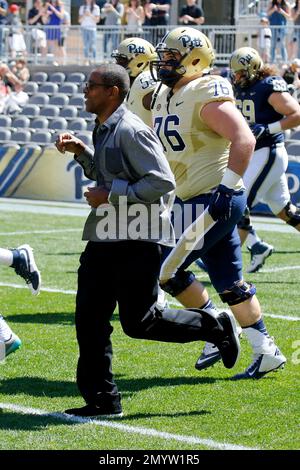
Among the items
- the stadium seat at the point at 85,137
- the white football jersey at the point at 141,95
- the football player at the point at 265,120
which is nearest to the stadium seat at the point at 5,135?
the stadium seat at the point at 85,137

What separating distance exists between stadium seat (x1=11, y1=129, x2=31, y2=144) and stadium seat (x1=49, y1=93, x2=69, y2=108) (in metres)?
1.58

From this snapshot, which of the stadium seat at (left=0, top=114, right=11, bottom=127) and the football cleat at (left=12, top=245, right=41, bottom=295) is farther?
the stadium seat at (left=0, top=114, right=11, bottom=127)

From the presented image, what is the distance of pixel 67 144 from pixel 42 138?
547 inches

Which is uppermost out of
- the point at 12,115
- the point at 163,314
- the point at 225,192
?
the point at 225,192

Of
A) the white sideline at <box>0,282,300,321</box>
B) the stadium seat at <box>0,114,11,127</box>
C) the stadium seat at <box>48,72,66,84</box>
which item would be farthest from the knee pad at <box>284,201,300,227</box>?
the stadium seat at <box>48,72,66,84</box>

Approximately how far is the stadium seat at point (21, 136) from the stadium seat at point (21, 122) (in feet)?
1.83

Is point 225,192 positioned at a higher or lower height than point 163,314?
higher

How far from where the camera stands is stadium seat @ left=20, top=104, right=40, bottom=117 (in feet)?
67.4

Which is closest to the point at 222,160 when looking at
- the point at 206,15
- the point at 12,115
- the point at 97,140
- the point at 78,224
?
the point at 97,140

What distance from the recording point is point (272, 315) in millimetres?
7527

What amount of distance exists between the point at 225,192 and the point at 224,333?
27.4 inches

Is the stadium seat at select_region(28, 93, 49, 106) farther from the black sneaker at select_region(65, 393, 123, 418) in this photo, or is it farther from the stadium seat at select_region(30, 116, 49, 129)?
the black sneaker at select_region(65, 393, 123, 418)

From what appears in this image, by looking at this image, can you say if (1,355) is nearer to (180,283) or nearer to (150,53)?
(180,283)
